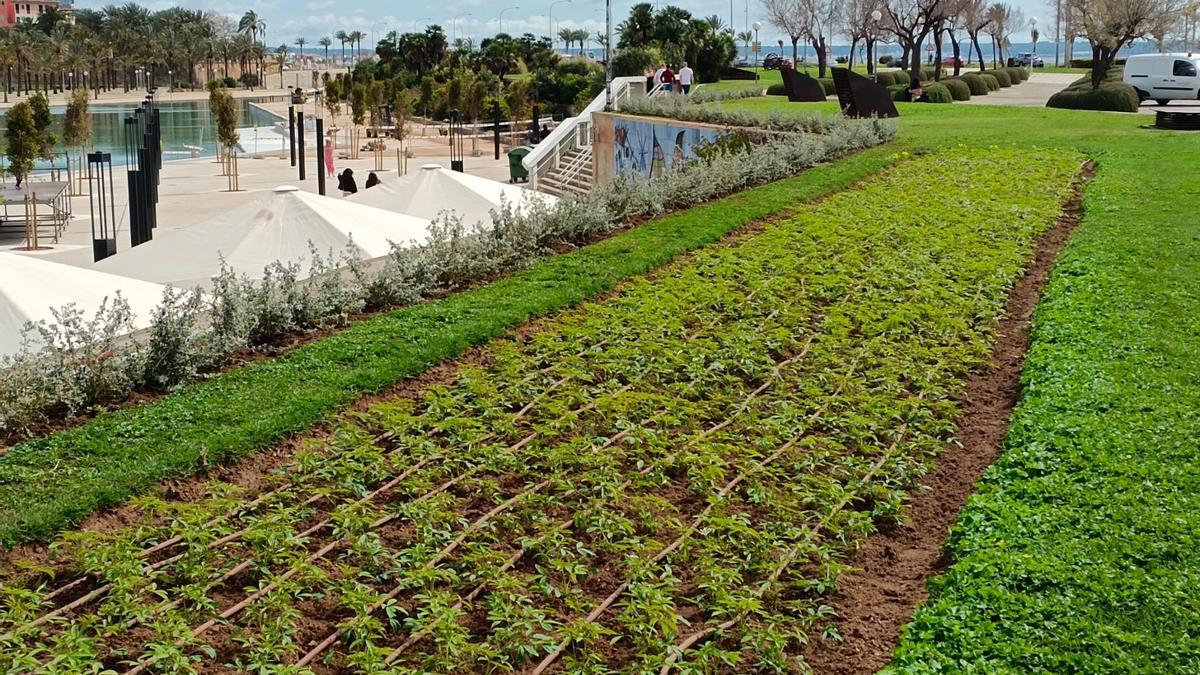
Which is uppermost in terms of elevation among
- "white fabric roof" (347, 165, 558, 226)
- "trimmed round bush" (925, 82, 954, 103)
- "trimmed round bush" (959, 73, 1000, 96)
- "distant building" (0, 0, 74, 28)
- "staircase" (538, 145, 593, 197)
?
"distant building" (0, 0, 74, 28)

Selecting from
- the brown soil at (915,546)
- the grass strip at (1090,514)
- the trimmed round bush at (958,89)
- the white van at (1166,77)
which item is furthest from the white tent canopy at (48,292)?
the white van at (1166,77)

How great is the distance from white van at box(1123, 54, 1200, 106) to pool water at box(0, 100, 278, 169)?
113 ft

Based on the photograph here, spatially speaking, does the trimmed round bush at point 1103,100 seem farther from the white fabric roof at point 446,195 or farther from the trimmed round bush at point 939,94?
the white fabric roof at point 446,195

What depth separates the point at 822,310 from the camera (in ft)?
32.8

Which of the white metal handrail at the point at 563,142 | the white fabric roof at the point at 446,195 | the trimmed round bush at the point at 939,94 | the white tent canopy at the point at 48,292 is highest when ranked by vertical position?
the trimmed round bush at the point at 939,94

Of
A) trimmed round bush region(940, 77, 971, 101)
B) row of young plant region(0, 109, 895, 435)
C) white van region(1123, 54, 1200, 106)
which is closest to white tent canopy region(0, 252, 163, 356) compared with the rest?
row of young plant region(0, 109, 895, 435)

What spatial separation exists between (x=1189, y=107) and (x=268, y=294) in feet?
112

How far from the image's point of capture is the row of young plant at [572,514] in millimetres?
4922

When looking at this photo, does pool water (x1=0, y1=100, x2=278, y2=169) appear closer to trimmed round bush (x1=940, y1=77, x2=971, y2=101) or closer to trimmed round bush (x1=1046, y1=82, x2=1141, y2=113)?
trimmed round bush (x1=940, y1=77, x2=971, y2=101)

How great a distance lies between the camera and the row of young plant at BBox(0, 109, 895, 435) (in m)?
7.35

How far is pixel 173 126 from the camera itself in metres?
71.4

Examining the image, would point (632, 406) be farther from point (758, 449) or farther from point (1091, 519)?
point (1091, 519)

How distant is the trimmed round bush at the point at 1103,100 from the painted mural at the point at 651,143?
10536 mm

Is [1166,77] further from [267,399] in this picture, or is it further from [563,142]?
[267,399]
